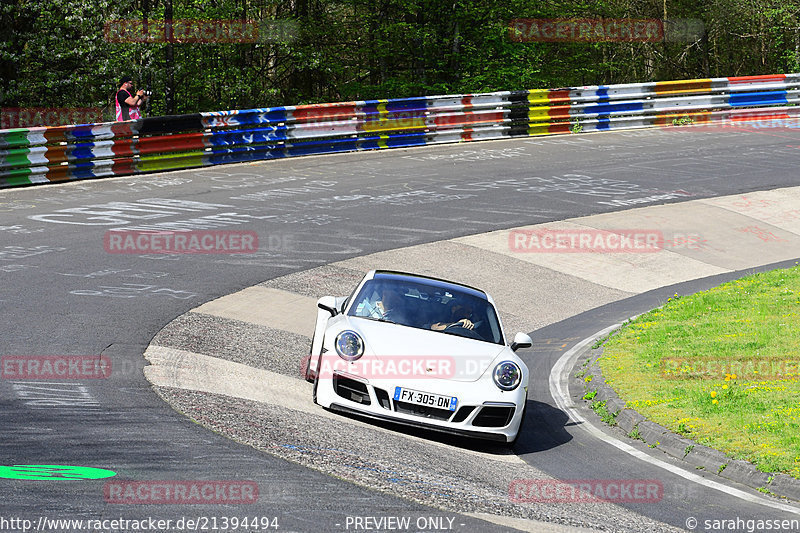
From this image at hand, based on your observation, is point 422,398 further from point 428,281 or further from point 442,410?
point 428,281

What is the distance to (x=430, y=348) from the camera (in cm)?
835

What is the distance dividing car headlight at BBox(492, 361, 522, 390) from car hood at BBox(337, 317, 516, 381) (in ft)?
0.37

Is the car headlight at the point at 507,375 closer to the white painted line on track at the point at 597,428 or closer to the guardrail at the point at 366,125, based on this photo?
the white painted line on track at the point at 597,428

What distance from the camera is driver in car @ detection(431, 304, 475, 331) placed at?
29.4 feet

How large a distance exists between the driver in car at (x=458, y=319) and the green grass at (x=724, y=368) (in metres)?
1.99

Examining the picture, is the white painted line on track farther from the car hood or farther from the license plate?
the license plate

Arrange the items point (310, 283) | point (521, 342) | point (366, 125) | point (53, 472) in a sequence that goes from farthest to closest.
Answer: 1. point (366, 125)
2. point (310, 283)
3. point (521, 342)
4. point (53, 472)

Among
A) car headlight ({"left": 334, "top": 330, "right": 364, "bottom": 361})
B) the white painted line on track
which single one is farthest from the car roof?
the white painted line on track

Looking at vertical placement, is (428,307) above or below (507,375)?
above

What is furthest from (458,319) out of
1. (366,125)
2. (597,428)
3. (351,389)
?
(366,125)

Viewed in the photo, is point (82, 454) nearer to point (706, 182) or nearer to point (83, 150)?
point (83, 150)

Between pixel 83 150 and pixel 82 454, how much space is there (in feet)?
49.1

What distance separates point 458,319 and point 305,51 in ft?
86.7

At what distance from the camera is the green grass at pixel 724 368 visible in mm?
8227
